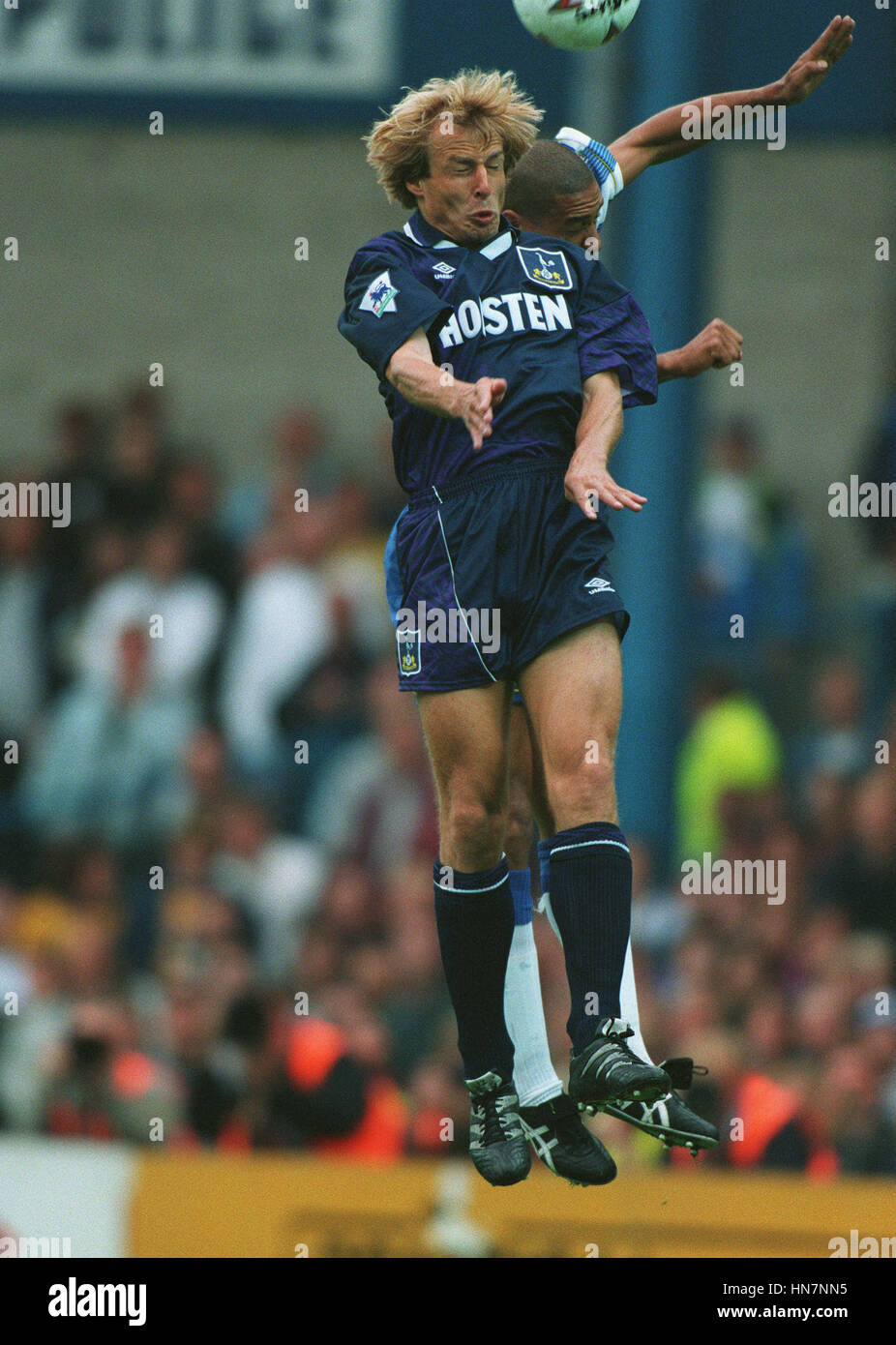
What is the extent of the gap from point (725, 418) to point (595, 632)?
30.6ft

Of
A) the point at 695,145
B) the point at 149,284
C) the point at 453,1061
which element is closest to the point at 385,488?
the point at 149,284

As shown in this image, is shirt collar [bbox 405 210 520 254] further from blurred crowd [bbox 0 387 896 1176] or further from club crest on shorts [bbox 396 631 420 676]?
blurred crowd [bbox 0 387 896 1176]

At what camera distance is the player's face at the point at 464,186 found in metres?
5.71

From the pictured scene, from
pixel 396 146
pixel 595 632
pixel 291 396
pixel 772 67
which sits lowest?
pixel 595 632

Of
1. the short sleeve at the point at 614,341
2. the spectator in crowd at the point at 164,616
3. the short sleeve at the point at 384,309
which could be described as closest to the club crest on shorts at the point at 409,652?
the short sleeve at the point at 384,309

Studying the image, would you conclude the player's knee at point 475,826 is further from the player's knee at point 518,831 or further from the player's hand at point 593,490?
the player's hand at point 593,490

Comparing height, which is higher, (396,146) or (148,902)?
(396,146)

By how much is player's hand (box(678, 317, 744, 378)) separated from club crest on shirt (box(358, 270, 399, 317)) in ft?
2.68

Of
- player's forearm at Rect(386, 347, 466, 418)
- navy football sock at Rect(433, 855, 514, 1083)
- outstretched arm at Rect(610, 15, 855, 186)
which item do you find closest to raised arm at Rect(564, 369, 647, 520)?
player's forearm at Rect(386, 347, 466, 418)

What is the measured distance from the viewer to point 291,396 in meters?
15.7

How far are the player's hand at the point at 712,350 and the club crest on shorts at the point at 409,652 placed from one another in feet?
3.37

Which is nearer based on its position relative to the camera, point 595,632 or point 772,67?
point 595,632

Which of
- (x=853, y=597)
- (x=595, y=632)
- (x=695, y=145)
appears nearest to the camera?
(x=595, y=632)
